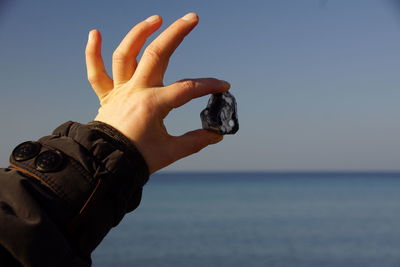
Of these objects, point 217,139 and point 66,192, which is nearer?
point 66,192

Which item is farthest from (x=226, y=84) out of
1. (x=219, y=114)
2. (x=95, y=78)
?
(x=95, y=78)

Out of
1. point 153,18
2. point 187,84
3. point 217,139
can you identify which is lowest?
point 217,139

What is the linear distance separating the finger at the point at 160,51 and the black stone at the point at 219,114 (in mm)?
201

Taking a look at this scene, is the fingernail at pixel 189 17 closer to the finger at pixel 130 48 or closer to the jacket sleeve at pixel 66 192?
the finger at pixel 130 48

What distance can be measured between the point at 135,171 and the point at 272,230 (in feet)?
70.7

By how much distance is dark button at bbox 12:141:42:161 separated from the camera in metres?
1.11

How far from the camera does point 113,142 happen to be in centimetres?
Result: 116

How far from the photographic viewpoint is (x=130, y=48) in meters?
1.44

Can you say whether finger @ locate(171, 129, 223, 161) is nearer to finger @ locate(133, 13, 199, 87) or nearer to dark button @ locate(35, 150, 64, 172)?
finger @ locate(133, 13, 199, 87)

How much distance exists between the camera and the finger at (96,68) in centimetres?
152

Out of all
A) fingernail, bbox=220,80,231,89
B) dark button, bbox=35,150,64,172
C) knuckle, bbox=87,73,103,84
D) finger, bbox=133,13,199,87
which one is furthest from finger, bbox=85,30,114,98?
dark button, bbox=35,150,64,172

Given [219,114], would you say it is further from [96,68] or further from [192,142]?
[96,68]

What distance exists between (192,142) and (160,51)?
0.25 metres

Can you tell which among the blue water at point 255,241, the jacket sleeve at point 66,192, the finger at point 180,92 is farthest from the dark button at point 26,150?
the blue water at point 255,241
